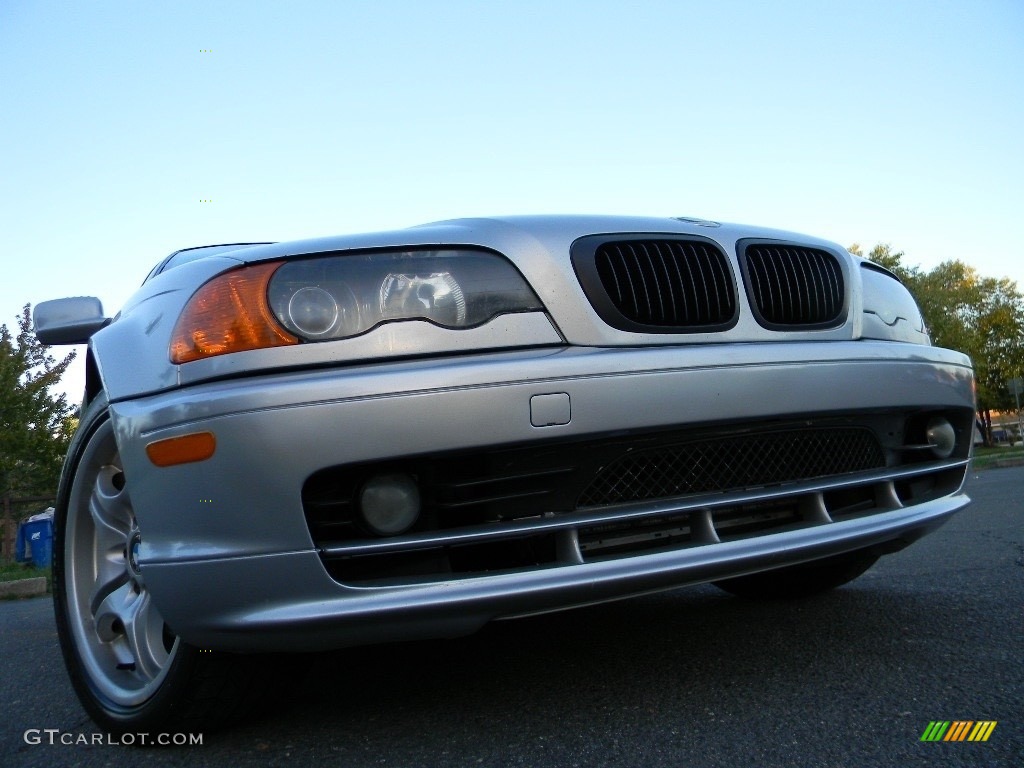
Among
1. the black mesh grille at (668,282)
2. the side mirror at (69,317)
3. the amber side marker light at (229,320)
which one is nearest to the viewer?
the amber side marker light at (229,320)

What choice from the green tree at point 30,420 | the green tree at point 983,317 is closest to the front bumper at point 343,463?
the green tree at point 30,420

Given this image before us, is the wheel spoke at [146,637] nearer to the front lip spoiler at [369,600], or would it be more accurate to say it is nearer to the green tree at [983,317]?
the front lip spoiler at [369,600]

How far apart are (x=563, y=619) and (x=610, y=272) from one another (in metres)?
1.54

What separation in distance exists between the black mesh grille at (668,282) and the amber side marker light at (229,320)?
29.5 inches

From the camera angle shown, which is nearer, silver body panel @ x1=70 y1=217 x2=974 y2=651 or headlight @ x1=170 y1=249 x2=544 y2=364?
silver body panel @ x1=70 y1=217 x2=974 y2=651

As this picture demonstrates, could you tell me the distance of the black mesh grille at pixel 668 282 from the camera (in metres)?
2.22

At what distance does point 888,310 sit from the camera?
9.11 ft

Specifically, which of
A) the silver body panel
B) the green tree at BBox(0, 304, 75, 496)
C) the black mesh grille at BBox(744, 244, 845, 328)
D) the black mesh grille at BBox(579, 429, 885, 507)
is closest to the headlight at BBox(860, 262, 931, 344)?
the black mesh grille at BBox(744, 244, 845, 328)

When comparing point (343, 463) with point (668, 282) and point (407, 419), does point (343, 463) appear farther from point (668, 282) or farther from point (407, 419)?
point (668, 282)

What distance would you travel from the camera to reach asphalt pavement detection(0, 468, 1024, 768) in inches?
72.4

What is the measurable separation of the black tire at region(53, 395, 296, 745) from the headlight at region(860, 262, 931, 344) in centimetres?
180

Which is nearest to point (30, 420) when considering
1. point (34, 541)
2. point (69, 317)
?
point (34, 541)

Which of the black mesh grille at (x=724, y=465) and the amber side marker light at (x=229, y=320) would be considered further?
the black mesh grille at (x=724, y=465)

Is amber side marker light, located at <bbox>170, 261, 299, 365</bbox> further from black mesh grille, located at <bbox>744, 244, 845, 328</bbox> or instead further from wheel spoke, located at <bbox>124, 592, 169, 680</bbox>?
black mesh grille, located at <bbox>744, 244, 845, 328</bbox>
